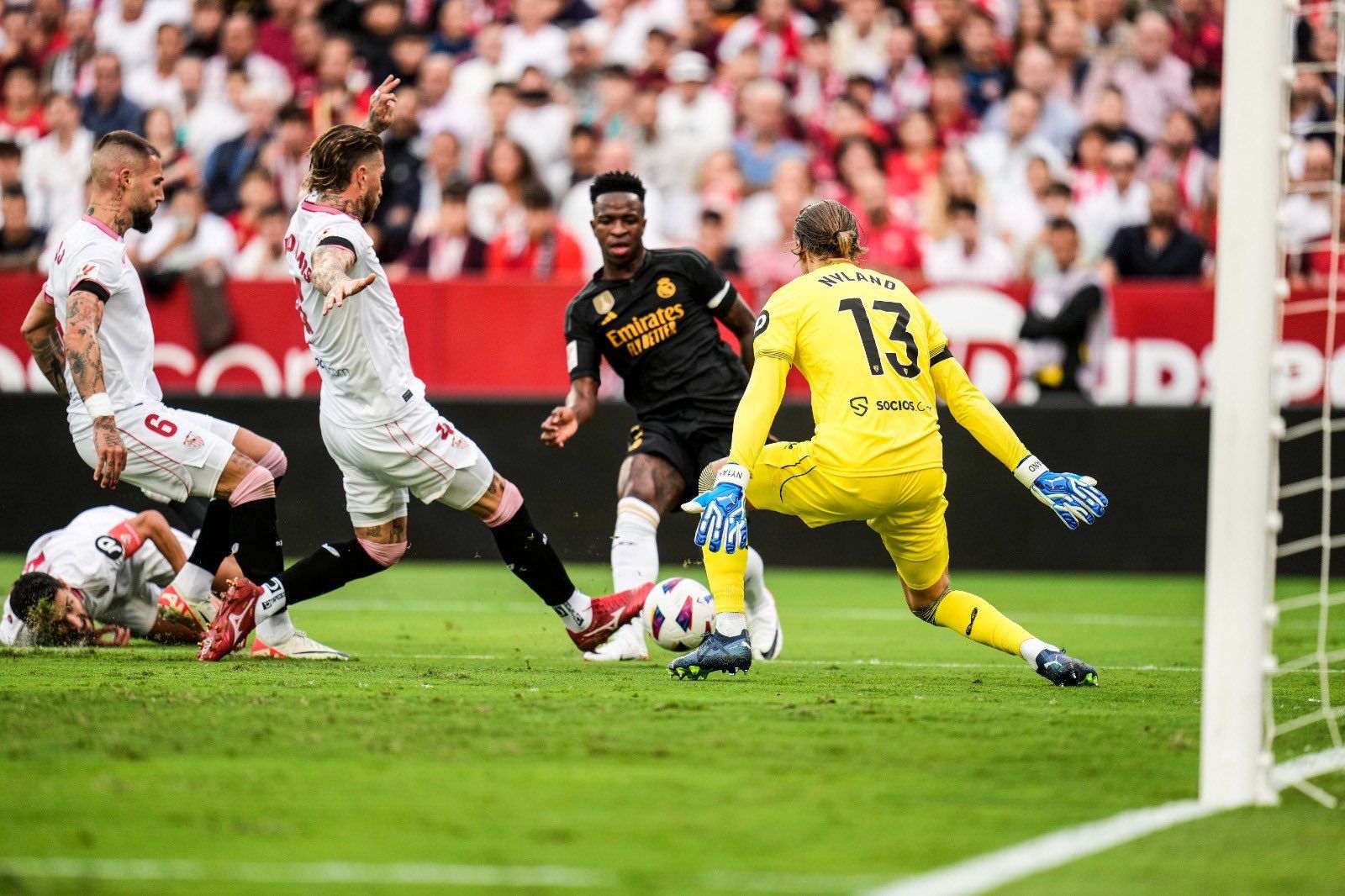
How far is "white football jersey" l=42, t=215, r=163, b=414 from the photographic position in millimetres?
7188

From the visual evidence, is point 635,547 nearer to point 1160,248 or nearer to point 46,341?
point 46,341

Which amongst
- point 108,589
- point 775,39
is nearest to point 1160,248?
point 775,39

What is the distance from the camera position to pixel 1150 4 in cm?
1569

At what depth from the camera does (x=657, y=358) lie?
823 centimetres

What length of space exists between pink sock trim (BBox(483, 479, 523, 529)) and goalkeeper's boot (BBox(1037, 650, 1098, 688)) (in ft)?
7.78

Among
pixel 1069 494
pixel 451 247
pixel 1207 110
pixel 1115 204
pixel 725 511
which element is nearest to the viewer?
pixel 725 511

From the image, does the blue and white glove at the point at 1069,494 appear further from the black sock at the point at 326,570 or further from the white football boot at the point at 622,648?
the black sock at the point at 326,570

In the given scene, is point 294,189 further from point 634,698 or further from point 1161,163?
point 634,698

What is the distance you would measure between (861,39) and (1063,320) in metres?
4.33

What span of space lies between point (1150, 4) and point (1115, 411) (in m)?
5.33

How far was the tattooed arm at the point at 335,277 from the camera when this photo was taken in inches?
250

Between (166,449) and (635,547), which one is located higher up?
(166,449)

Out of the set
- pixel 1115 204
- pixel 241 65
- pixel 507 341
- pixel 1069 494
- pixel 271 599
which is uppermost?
pixel 241 65

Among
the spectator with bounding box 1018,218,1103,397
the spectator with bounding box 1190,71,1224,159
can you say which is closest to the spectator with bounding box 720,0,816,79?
the spectator with bounding box 1190,71,1224,159
